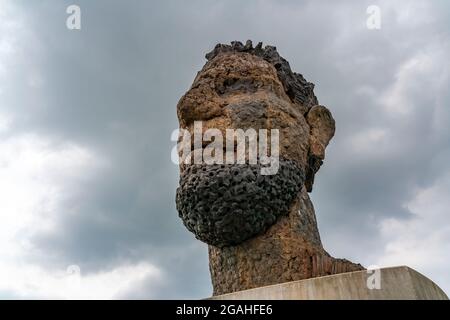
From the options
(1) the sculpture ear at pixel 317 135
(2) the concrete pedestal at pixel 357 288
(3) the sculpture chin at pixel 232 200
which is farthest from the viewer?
(1) the sculpture ear at pixel 317 135

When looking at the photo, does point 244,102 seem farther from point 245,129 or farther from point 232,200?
point 232,200

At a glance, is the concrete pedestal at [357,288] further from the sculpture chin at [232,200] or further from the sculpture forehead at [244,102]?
the sculpture forehead at [244,102]

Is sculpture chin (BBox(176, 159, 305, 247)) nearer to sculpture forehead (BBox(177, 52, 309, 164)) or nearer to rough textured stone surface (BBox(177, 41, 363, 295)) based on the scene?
rough textured stone surface (BBox(177, 41, 363, 295))

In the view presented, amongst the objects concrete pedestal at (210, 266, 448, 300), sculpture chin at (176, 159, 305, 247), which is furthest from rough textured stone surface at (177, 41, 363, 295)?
concrete pedestal at (210, 266, 448, 300)

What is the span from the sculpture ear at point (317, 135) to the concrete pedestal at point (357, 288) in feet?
7.59

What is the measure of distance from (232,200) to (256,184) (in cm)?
28

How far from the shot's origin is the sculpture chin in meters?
4.37

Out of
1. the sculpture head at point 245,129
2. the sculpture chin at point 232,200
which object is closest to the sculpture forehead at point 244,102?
the sculpture head at point 245,129

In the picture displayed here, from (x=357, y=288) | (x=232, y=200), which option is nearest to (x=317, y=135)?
(x=232, y=200)

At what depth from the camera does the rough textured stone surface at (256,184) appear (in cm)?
440

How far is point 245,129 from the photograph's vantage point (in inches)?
194
